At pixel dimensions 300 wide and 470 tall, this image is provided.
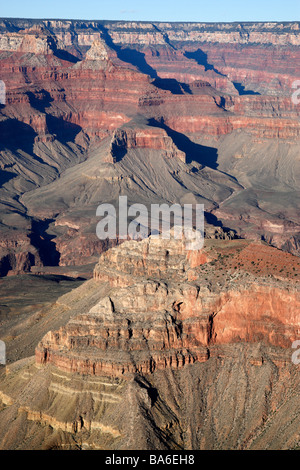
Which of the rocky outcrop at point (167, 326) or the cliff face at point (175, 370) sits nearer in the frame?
the cliff face at point (175, 370)

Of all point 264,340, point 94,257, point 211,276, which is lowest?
point 94,257

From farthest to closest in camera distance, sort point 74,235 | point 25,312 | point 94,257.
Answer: point 74,235 → point 94,257 → point 25,312

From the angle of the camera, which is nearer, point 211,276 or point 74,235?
point 211,276

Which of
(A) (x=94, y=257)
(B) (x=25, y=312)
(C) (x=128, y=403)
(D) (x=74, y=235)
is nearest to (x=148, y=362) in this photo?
(C) (x=128, y=403)

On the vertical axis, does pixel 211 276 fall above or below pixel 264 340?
above

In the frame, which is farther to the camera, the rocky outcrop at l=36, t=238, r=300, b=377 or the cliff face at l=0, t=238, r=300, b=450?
the rocky outcrop at l=36, t=238, r=300, b=377

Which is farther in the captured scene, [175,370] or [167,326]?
[167,326]

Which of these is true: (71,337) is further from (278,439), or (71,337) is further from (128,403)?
(278,439)

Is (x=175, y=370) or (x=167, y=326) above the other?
(x=167, y=326)

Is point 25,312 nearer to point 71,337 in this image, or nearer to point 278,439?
point 71,337
